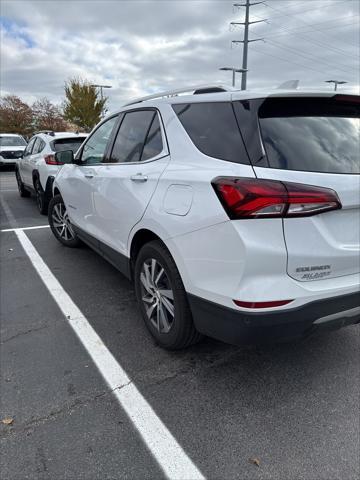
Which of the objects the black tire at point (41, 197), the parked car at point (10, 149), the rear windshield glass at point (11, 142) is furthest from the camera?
the rear windshield glass at point (11, 142)

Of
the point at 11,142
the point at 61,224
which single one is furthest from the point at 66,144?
the point at 11,142

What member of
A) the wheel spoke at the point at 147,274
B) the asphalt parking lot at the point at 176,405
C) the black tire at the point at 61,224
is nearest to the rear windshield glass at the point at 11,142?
the black tire at the point at 61,224


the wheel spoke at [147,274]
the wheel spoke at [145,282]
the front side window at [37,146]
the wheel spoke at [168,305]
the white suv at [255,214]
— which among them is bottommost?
the wheel spoke at [168,305]

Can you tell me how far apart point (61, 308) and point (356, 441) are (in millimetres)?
2705

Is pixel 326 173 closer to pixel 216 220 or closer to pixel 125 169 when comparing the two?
pixel 216 220

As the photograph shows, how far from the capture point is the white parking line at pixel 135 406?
6.58ft

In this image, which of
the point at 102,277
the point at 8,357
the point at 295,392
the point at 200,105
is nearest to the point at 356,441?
the point at 295,392

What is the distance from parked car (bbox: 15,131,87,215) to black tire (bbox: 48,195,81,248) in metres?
1.74

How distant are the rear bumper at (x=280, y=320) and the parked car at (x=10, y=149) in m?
16.7

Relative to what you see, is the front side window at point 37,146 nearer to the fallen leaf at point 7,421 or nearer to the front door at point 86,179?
the front door at point 86,179

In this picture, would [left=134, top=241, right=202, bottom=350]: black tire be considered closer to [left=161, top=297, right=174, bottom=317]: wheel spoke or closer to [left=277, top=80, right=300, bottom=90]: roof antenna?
[left=161, top=297, right=174, bottom=317]: wheel spoke

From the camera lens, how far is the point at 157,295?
9.48 feet

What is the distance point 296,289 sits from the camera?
2055mm

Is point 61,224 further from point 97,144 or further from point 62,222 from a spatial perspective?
point 97,144
